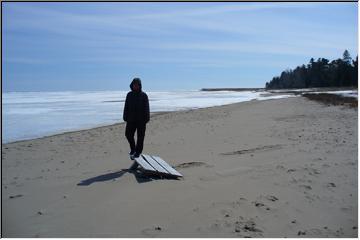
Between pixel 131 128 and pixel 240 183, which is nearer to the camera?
pixel 240 183

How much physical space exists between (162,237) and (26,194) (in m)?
2.91

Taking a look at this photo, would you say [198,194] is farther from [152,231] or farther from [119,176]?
[119,176]

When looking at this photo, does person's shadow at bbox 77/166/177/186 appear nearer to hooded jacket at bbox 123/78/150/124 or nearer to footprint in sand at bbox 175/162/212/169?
footprint in sand at bbox 175/162/212/169

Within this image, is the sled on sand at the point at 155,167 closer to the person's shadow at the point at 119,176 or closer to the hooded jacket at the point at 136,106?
the person's shadow at the point at 119,176

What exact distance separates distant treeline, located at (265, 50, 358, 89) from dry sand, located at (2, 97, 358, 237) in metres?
80.9

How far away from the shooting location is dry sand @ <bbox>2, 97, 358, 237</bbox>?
405 centimetres

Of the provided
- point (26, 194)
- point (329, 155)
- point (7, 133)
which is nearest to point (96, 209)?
point (26, 194)

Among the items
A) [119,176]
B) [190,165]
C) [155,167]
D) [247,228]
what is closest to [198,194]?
[247,228]

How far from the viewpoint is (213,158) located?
794cm

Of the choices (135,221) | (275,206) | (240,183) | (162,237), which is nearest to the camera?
(162,237)

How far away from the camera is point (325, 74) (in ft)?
342

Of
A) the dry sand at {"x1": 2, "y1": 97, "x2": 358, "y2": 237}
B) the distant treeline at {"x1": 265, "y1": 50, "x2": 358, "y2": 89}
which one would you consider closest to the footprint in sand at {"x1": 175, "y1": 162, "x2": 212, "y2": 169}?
the dry sand at {"x1": 2, "y1": 97, "x2": 358, "y2": 237}

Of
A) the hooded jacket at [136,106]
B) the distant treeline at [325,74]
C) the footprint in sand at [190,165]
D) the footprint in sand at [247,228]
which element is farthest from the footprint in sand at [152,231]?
the distant treeline at [325,74]

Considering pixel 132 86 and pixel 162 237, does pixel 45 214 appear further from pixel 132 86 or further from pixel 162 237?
pixel 132 86
